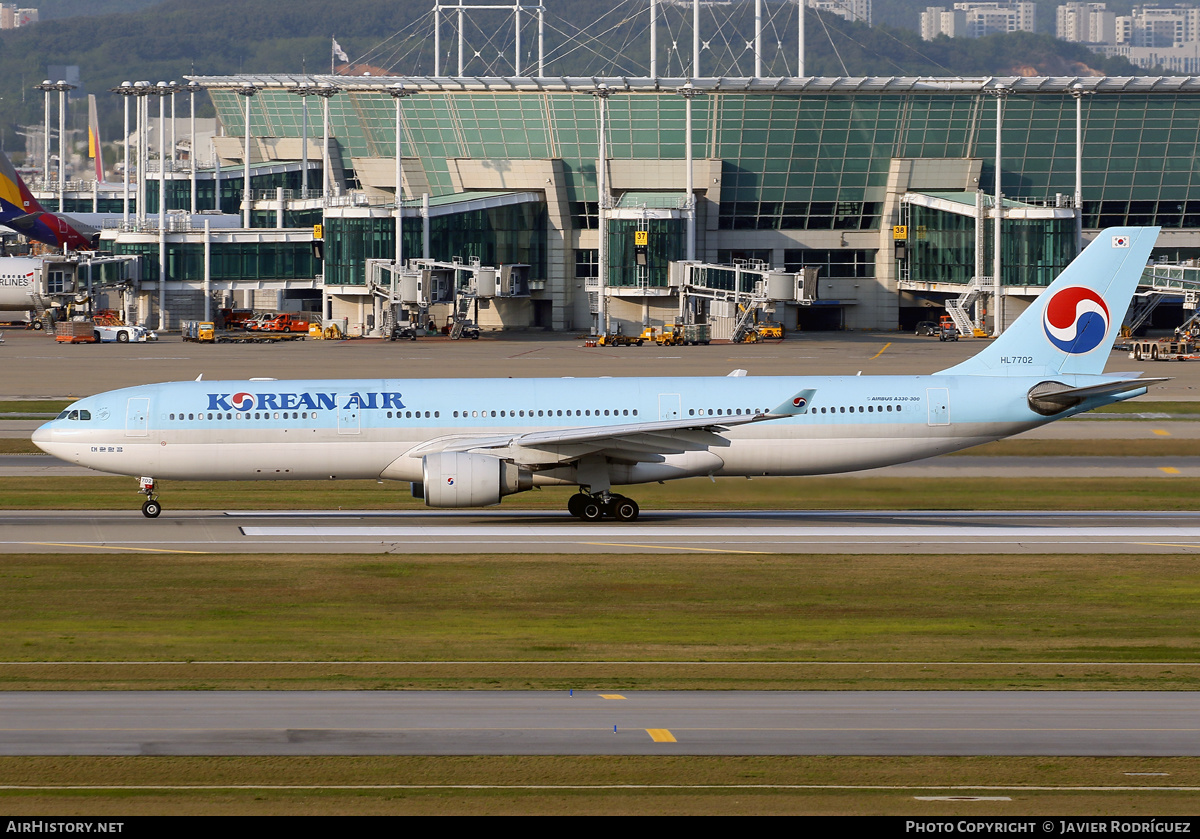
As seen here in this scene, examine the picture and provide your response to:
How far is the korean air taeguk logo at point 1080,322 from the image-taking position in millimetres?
44156

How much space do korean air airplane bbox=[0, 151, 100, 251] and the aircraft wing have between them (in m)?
119

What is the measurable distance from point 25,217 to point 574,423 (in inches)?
4979

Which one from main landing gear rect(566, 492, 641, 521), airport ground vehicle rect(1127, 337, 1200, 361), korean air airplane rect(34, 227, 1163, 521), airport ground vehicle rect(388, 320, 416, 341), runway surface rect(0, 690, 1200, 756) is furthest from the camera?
airport ground vehicle rect(388, 320, 416, 341)

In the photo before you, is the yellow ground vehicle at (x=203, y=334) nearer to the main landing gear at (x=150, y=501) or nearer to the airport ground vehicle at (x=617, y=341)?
the airport ground vehicle at (x=617, y=341)

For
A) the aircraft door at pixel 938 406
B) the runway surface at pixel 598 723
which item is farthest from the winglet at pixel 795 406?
the runway surface at pixel 598 723

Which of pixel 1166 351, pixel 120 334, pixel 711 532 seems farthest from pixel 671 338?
pixel 711 532

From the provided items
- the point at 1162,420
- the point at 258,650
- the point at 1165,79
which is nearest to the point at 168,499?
the point at 258,650

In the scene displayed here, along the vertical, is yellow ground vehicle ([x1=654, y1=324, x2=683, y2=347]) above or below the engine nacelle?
above

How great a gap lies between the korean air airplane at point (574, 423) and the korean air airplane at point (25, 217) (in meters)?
115

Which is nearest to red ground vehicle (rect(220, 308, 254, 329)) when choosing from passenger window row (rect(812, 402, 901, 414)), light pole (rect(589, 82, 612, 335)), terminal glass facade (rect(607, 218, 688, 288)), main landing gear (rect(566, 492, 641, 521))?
light pole (rect(589, 82, 612, 335))

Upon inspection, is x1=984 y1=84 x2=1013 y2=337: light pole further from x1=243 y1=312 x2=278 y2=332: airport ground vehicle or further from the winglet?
the winglet

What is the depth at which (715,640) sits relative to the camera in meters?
28.6

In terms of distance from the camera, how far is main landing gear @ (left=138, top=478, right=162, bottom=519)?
4390 centimetres

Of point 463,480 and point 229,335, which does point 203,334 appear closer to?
point 229,335
